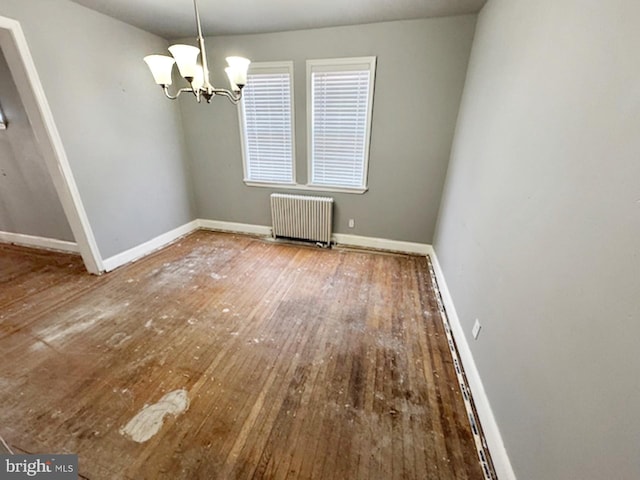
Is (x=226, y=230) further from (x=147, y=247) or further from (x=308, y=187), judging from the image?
(x=308, y=187)

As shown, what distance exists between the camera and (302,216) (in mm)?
3799

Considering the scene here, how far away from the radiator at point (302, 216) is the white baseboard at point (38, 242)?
104 inches

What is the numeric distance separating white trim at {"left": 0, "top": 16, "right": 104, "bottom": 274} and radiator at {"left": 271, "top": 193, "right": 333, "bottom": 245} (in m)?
2.14

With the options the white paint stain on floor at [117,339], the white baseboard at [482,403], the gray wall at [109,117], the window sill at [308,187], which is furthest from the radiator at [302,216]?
the white paint stain on floor at [117,339]

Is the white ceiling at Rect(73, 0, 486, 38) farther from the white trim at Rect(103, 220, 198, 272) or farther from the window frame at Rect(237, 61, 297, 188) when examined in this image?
the white trim at Rect(103, 220, 198, 272)

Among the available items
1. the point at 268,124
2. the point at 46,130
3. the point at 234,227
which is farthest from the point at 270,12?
the point at 234,227

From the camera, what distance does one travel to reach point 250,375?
6.09 ft

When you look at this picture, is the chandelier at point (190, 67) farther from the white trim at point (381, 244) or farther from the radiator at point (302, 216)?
the white trim at point (381, 244)

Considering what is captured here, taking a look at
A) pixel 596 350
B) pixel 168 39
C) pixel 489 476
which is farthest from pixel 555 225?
pixel 168 39

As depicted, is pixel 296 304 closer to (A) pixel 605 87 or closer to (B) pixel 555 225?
(B) pixel 555 225

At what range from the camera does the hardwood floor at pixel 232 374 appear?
1.40 m

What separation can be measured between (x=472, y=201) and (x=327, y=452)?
2.04 meters

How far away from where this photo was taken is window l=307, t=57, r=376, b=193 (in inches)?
124

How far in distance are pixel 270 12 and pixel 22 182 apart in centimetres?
361
